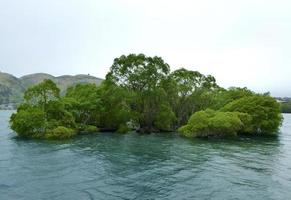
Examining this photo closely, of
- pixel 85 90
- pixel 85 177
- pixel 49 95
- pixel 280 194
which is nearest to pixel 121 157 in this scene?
pixel 85 177

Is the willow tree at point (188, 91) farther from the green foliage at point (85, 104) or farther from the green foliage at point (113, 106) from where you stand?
the green foliage at point (85, 104)

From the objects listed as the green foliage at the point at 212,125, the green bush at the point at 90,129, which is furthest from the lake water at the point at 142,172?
the green bush at the point at 90,129

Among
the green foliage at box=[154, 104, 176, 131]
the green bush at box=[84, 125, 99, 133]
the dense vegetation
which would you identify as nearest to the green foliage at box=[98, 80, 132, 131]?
the dense vegetation

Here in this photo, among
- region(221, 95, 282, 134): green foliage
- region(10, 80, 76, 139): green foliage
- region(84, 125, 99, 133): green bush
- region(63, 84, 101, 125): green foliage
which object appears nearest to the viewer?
region(10, 80, 76, 139): green foliage

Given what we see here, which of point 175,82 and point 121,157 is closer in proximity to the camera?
point 121,157

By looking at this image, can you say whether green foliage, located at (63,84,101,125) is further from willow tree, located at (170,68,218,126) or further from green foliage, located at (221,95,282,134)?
green foliage, located at (221,95,282,134)

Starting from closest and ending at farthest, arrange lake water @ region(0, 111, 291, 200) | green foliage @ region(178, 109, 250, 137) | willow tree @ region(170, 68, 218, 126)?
1. lake water @ region(0, 111, 291, 200)
2. green foliage @ region(178, 109, 250, 137)
3. willow tree @ region(170, 68, 218, 126)

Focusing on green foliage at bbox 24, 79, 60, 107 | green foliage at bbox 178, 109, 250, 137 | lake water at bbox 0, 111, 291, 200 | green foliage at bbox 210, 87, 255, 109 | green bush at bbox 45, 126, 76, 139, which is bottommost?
lake water at bbox 0, 111, 291, 200

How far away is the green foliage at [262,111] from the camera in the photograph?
6744 cm

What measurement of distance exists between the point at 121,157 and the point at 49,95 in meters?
28.1

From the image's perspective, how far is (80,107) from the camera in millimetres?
67625

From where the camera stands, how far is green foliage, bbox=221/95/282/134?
6744 centimetres

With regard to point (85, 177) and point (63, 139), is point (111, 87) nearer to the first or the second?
point (63, 139)

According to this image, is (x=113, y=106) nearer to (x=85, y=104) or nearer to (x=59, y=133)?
(x=85, y=104)
